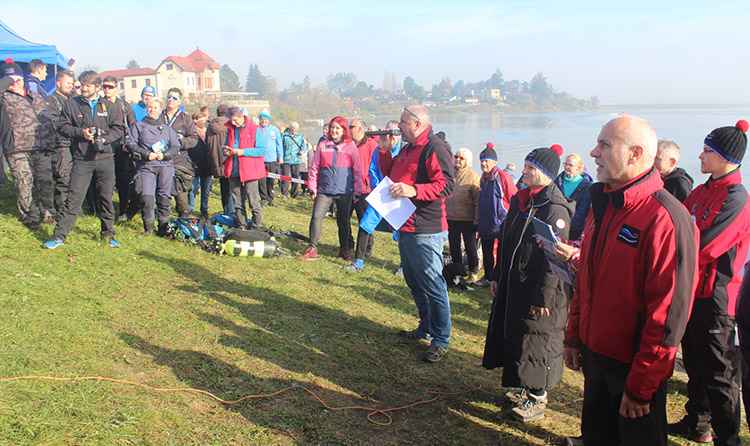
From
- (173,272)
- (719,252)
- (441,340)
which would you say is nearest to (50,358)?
(173,272)

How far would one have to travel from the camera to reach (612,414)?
2488 millimetres

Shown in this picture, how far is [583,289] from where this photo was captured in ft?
8.34

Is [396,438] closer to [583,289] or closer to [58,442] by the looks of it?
[583,289]

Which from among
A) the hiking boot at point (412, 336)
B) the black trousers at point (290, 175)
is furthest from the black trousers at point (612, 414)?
the black trousers at point (290, 175)

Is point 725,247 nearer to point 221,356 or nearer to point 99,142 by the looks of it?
point 221,356

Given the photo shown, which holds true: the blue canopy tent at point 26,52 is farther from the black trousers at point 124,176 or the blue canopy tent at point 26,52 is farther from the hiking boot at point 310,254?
the hiking boot at point 310,254

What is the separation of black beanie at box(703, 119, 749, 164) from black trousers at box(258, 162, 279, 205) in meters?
9.52

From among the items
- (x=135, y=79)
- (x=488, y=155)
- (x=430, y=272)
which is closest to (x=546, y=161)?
(x=430, y=272)

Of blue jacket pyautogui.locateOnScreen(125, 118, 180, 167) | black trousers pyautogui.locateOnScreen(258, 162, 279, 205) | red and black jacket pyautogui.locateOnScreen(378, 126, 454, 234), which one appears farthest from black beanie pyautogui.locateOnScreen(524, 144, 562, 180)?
black trousers pyautogui.locateOnScreen(258, 162, 279, 205)

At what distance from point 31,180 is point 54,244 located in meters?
1.50

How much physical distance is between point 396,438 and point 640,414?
1676 millimetres

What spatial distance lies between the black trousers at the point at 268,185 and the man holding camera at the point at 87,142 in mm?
4890

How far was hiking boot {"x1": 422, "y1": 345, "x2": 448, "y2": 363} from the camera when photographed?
15.3 ft

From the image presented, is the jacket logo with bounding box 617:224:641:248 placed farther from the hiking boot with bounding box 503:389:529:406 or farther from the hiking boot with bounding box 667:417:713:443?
the hiking boot with bounding box 667:417:713:443
